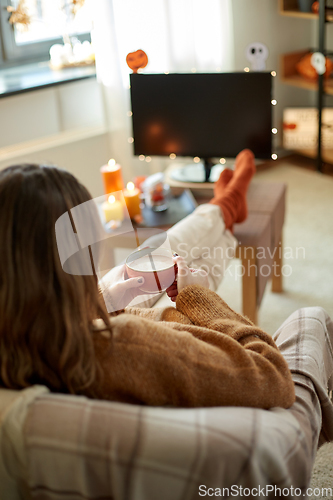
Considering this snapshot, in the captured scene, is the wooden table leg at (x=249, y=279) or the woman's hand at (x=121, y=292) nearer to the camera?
the woman's hand at (x=121, y=292)

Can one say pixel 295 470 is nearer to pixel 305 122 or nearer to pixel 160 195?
pixel 160 195

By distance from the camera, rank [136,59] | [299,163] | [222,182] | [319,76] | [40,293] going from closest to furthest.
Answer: [40,293] → [222,182] → [136,59] → [319,76] → [299,163]

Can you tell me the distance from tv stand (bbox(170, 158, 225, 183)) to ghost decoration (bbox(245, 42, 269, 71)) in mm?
377

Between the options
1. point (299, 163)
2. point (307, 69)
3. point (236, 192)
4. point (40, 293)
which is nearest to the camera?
point (40, 293)

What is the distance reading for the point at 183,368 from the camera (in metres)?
0.67

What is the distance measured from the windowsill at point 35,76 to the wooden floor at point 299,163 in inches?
50.6

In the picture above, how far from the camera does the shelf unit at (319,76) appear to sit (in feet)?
8.80

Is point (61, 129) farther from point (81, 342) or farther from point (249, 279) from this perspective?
point (81, 342)

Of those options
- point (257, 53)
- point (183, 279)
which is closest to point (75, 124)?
point (257, 53)

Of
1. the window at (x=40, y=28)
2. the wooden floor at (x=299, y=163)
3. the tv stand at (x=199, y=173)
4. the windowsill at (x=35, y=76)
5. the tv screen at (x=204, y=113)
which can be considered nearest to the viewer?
the tv screen at (x=204, y=113)

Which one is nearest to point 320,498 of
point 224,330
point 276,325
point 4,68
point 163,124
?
point 224,330

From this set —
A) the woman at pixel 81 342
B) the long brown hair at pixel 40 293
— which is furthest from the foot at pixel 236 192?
the long brown hair at pixel 40 293

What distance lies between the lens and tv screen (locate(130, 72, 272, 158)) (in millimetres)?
1737

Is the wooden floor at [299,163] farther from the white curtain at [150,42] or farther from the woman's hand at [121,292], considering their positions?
the woman's hand at [121,292]
